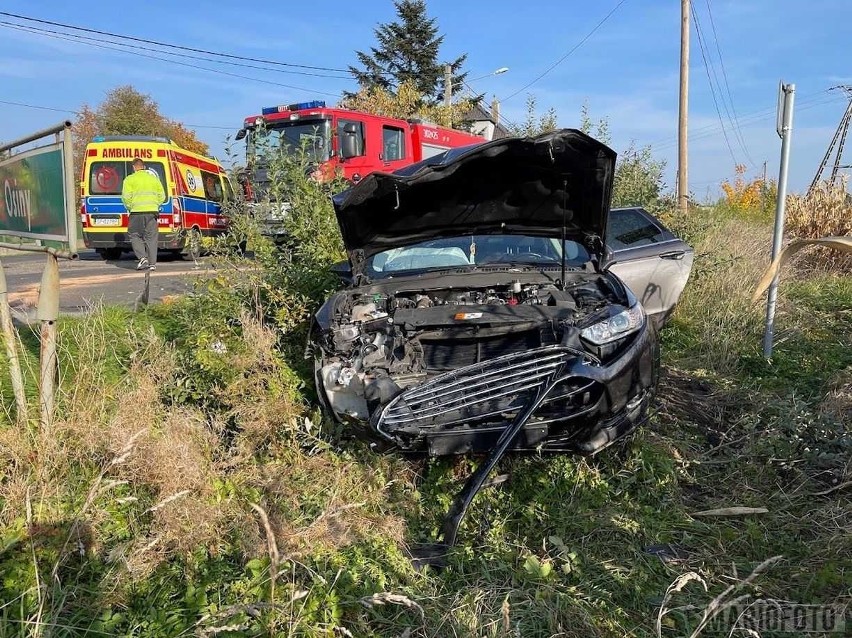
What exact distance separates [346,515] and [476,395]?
928 mm

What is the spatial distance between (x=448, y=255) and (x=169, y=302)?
3672 mm

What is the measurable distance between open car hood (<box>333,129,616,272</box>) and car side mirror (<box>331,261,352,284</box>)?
0.49 meters

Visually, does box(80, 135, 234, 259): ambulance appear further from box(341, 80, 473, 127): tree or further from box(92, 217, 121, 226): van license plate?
box(341, 80, 473, 127): tree

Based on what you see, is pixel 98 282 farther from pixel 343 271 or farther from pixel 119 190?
pixel 343 271

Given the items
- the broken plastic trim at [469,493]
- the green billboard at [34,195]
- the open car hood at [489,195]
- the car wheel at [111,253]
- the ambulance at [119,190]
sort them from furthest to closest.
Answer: the car wheel at [111,253] < the ambulance at [119,190] < the open car hood at [489,195] < the green billboard at [34,195] < the broken plastic trim at [469,493]

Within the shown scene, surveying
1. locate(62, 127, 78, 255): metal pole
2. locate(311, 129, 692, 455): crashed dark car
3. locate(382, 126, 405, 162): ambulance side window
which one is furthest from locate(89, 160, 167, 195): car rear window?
locate(62, 127, 78, 255): metal pole

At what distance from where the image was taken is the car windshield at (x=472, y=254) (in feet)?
14.3

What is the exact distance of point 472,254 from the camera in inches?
176

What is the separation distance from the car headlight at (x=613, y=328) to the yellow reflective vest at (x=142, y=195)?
8358 millimetres

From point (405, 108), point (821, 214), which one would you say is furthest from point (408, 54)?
point (821, 214)

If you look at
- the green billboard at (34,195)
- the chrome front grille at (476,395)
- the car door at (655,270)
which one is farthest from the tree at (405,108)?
the chrome front grille at (476,395)

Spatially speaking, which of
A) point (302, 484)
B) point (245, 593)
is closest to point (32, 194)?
point (302, 484)

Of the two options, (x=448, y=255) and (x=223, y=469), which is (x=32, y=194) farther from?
(x=448, y=255)

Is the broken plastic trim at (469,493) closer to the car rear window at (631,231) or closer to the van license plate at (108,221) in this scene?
the car rear window at (631,231)
